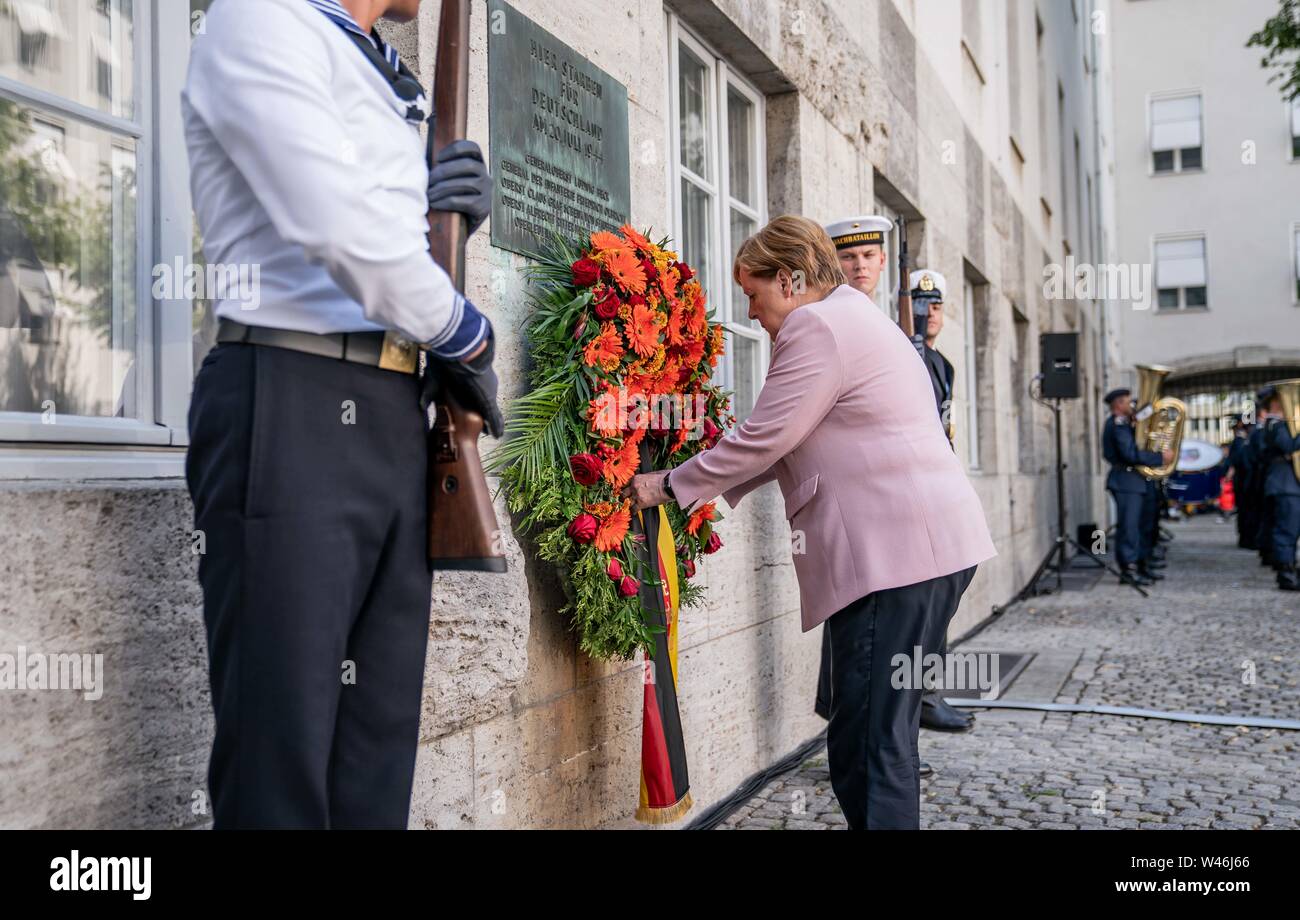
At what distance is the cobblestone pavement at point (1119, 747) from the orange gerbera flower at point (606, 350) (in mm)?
1921

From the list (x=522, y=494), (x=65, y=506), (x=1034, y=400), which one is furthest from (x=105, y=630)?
(x=1034, y=400)

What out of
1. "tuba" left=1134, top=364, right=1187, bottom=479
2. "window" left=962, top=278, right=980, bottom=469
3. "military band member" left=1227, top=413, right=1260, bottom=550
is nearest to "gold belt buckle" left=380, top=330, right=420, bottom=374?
"window" left=962, top=278, right=980, bottom=469

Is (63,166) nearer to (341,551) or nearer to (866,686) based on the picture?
(341,551)

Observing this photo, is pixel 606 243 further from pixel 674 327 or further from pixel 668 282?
pixel 674 327

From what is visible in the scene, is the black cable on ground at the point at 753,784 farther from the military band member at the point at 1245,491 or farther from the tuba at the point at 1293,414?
the military band member at the point at 1245,491

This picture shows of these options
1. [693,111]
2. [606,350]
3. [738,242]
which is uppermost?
[693,111]

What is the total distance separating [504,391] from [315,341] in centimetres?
161

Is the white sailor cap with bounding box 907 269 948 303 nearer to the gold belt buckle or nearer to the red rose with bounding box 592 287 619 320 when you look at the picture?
the red rose with bounding box 592 287 619 320

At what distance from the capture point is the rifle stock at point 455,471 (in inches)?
72.1

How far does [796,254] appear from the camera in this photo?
131 inches

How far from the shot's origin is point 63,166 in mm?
2332

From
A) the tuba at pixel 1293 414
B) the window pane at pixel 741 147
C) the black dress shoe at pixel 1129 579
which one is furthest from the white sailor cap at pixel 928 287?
the tuba at pixel 1293 414

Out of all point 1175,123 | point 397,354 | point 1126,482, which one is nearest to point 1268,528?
point 1126,482
